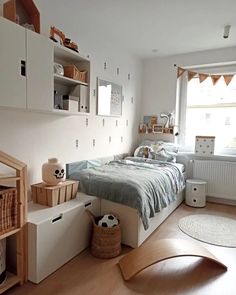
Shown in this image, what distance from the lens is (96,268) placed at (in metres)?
1.93

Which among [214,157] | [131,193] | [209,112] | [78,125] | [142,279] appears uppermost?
[209,112]

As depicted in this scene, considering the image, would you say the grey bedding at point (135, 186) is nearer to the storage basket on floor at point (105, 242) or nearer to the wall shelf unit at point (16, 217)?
the storage basket on floor at point (105, 242)

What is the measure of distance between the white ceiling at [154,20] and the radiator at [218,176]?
5.94 ft

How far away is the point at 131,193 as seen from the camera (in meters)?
2.22

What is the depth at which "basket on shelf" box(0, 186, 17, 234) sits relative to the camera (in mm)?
1593

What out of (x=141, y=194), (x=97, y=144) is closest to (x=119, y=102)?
(x=97, y=144)

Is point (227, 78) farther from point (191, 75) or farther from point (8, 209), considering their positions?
point (8, 209)

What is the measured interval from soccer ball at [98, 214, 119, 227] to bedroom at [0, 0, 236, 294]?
0.31 metres

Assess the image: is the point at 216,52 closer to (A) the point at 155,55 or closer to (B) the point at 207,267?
(A) the point at 155,55

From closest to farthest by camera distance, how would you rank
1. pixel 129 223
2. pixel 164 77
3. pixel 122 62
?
pixel 129 223 → pixel 122 62 → pixel 164 77

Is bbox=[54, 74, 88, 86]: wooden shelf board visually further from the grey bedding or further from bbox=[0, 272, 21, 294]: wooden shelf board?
bbox=[0, 272, 21, 294]: wooden shelf board

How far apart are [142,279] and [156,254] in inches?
8.7

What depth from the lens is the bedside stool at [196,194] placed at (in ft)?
11.6

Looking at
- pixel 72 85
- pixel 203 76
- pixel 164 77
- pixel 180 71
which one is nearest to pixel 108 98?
pixel 72 85
